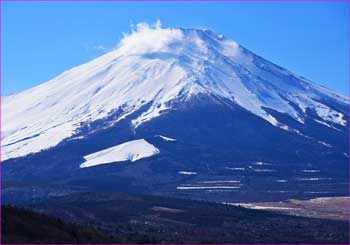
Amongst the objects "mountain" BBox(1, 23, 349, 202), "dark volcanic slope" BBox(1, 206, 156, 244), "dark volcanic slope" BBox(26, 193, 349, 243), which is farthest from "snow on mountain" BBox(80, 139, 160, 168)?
"dark volcanic slope" BBox(1, 206, 156, 244)

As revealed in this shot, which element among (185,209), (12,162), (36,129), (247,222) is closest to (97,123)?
(36,129)

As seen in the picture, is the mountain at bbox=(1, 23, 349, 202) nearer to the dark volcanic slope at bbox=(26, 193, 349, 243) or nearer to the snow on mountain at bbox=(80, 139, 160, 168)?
the snow on mountain at bbox=(80, 139, 160, 168)

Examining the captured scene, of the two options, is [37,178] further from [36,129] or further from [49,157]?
[36,129]

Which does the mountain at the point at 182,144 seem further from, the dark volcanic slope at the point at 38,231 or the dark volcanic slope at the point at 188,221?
the dark volcanic slope at the point at 38,231

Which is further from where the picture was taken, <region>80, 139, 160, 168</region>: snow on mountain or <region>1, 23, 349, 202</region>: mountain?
<region>80, 139, 160, 168</region>: snow on mountain

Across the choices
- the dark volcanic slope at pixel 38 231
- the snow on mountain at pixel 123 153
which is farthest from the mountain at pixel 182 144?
the dark volcanic slope at pixel 38 231

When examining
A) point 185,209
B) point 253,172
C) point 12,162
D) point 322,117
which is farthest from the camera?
point 322,117

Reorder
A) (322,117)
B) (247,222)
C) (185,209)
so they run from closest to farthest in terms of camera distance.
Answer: (247,222) → (185,209) → (322,117)
